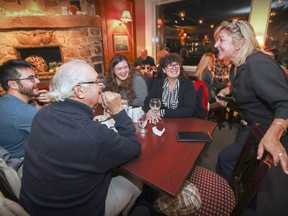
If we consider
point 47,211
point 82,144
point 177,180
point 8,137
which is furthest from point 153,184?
point 8,137

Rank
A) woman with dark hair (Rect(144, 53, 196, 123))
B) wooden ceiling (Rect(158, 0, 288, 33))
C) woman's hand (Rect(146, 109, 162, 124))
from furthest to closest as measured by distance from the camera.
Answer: wooden ceiling (Rect(158, 0, 288, 33)) → woman with dark hair (Rect(144, 53, 196, 123)) → woman's hand (Rect(146, 109, 162, 124))

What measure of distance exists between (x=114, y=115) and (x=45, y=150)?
17.0 inches

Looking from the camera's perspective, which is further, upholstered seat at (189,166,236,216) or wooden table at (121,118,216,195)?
upholstered seat at (189,166,236,216)

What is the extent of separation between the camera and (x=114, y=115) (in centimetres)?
115

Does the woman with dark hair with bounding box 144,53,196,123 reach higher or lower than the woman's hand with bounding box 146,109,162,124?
higher

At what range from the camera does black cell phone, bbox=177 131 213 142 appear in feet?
4.23

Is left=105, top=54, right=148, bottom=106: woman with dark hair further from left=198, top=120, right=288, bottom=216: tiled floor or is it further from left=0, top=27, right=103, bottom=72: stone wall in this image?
left=0, top=27, right=103, bottom=72: stone wall

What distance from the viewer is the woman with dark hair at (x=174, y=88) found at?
188cm

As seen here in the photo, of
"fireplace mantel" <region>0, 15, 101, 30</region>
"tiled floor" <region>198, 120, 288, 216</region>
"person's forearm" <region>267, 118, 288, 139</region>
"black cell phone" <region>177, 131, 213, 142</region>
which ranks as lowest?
"tiled floor" <region>198, 120, 288, 216</region>

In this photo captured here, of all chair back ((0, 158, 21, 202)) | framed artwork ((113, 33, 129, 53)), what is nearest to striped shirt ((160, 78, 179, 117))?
chair back ((0, 158, 21, 202))

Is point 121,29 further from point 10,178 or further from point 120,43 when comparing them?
point 10,178

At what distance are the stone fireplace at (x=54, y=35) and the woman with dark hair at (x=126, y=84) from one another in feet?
9.12

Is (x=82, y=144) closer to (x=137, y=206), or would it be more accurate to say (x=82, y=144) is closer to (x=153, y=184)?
(x=153, y=184)

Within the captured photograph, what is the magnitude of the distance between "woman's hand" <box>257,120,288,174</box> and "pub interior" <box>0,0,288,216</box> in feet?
4.82
